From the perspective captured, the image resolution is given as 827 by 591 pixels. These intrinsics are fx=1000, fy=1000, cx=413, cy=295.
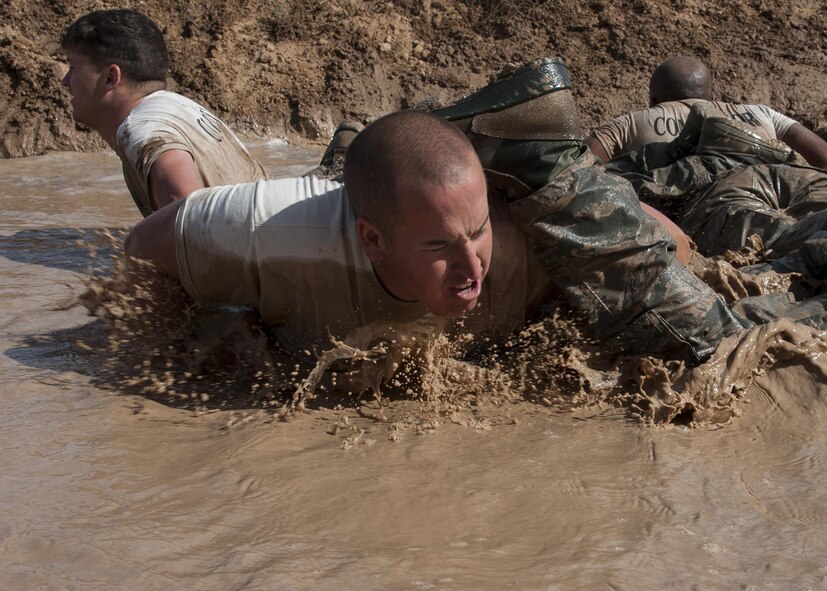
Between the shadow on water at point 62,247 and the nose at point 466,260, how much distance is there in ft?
8.19

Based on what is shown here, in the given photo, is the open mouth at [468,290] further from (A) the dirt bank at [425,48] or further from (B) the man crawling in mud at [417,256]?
(A) the dirt bank at [425,48]

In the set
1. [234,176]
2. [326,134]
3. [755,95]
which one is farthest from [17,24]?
[755,95]

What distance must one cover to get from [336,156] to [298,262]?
1693 millimetres

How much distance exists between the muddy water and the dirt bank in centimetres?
652

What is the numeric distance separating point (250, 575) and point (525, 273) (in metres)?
1.47

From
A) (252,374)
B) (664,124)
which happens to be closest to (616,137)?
(664,124)

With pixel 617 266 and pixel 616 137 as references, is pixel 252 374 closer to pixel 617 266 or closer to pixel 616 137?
pixel 617 266

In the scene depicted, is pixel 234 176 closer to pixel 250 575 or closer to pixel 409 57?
pixel 250 575

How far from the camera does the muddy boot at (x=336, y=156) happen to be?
4.39 meters

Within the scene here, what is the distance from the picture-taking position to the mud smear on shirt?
2977 millimetres

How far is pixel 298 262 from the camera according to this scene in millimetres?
2949

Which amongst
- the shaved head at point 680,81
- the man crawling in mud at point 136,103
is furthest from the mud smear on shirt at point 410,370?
the shaved head at point 680,81

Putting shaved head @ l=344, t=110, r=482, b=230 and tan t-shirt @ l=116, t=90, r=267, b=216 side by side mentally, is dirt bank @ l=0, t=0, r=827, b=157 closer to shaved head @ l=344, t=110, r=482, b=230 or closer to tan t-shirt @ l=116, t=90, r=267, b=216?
tan t-shirt @ l=116, t=90, r=267, b=216

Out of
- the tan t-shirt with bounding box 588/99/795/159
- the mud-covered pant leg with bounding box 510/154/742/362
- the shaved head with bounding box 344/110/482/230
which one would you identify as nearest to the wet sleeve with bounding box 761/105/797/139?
the tan t-shirt with bounding box 588/99/795/159
